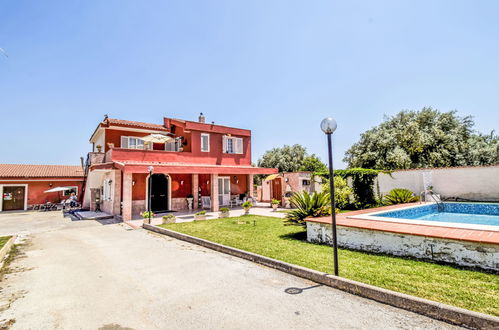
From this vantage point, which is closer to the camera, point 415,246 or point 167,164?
point 415,246

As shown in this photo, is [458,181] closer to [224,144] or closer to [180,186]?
[224,144]

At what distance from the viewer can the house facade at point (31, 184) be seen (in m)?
25.3

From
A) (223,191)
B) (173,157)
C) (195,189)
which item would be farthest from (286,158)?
(173,157)

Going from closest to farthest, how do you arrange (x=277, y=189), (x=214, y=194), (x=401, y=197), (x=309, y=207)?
1. (x=309, y=207)
2. (x=401, y=197)
3. (x=214, y=194)
4. (x=277, y=189)

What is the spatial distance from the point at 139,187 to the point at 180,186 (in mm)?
2996

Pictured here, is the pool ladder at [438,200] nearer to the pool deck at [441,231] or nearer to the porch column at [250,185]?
the pool deck at [441,231]

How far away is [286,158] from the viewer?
49250 millimetres

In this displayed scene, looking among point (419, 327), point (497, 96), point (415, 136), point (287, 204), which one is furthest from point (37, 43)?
point (497, 96)

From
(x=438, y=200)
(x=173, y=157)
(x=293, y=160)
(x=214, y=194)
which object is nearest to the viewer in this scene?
(x=438, y=200)

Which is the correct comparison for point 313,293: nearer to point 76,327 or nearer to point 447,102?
point 76,327

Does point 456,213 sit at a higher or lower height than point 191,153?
lower

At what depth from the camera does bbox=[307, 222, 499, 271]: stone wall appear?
16.9 feet

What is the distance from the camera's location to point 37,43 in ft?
37.0

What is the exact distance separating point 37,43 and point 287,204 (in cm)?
1782
